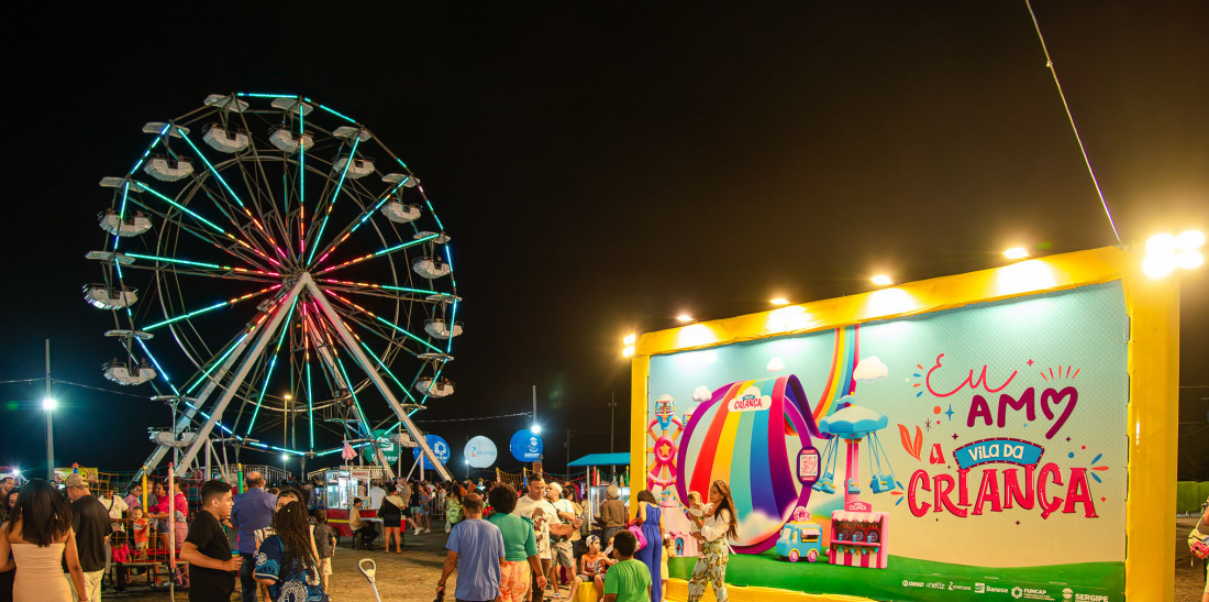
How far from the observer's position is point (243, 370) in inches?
829

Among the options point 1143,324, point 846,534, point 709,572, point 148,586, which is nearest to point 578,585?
point 709,572

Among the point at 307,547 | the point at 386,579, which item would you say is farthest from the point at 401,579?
the point at 307,547

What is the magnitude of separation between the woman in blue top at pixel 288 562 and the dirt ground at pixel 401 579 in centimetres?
642

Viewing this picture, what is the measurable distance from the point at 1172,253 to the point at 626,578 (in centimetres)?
531

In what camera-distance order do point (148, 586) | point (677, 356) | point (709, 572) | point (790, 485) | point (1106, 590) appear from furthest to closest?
1. point (148, 586)
2. point (677, 356)
3. point (790, 485)
4. point (709, 572)
5. point (1106, 590)

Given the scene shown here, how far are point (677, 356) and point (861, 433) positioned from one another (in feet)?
10.5

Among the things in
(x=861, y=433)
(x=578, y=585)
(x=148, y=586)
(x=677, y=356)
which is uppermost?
(x=677, y=356)

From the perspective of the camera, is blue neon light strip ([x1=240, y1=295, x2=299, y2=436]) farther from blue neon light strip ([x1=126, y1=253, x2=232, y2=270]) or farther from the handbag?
the handbag

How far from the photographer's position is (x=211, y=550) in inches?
233

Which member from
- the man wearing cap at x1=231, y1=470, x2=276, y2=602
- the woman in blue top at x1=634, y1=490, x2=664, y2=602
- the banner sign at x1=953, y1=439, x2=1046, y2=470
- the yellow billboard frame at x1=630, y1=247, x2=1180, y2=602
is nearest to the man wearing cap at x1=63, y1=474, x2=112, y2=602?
the man wearing cap at x1=231, y1=470, x2=276, y2=602

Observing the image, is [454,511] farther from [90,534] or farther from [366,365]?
[90,534]

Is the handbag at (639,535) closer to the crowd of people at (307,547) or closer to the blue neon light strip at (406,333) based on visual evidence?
the crowd of people at (307,547)

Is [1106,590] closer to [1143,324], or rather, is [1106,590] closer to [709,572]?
[1143,324]

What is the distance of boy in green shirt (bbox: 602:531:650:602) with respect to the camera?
566 cm
